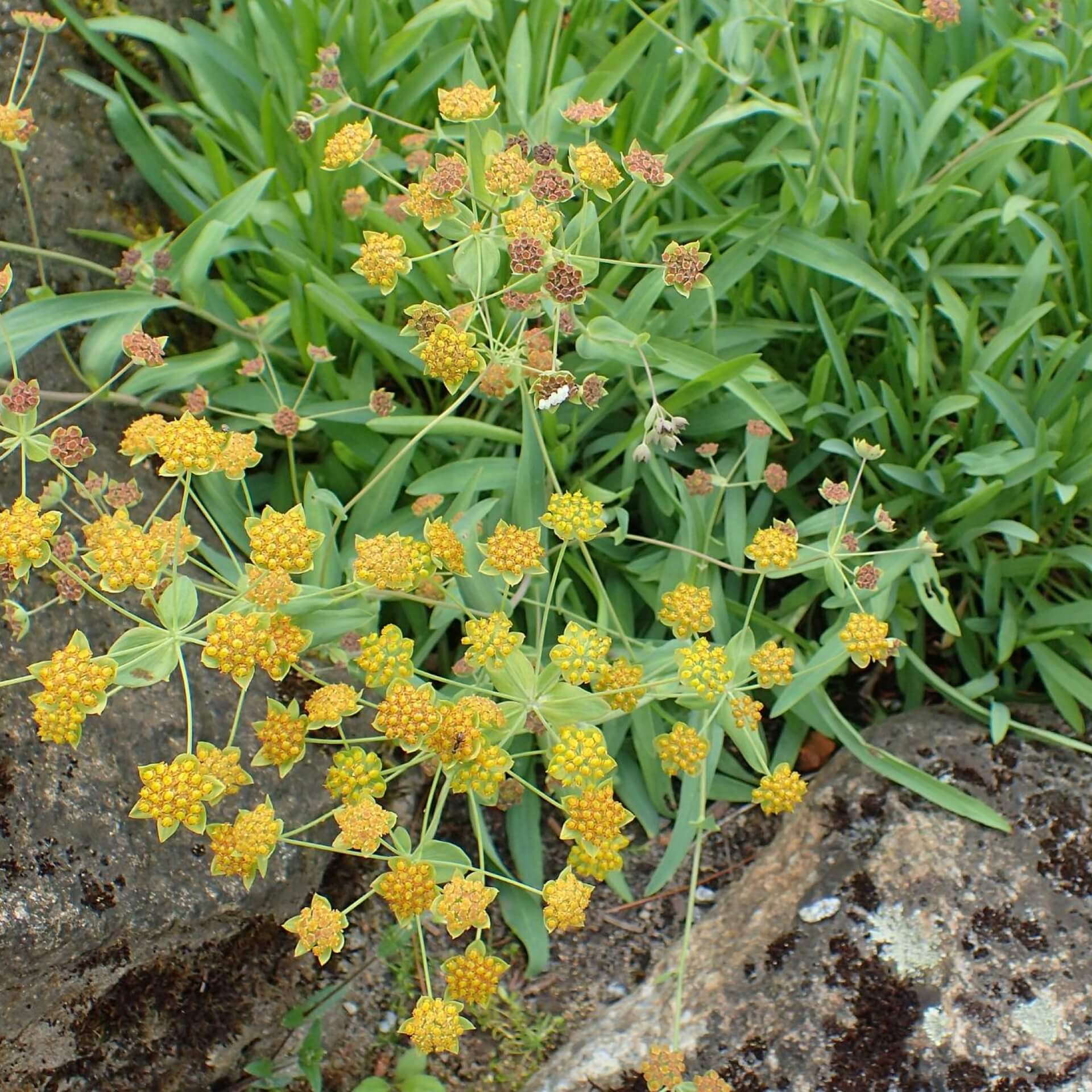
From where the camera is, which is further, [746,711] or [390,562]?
[746,711]

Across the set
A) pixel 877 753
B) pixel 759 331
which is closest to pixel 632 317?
pixel 759 331

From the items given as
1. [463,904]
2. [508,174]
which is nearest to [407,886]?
[463,904]

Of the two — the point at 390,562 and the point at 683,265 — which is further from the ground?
the point at 683,265

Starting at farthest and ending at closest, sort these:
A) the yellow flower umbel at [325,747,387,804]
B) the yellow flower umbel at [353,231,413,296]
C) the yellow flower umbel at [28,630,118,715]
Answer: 1. the yellow flower umbel at [353,231,413,296]
2. the yellow flower umbel at [325,747,387,804]
3. the yellow flower umbel at [28,630,118,715]

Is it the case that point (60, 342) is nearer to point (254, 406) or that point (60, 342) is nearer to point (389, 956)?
point (254, 406)

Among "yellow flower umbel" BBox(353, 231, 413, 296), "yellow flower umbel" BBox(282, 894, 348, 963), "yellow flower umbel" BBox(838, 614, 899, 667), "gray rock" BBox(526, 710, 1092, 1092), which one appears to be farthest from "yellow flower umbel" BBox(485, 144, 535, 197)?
"gray rock" BBox(526, 710, 1092, 1092)

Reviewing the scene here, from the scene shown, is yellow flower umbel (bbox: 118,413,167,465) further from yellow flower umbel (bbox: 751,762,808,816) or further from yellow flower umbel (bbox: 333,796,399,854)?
yellow flower umbel (bbox: 751,762,808,816)

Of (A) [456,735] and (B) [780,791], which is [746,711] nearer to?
(B) [780,791]
